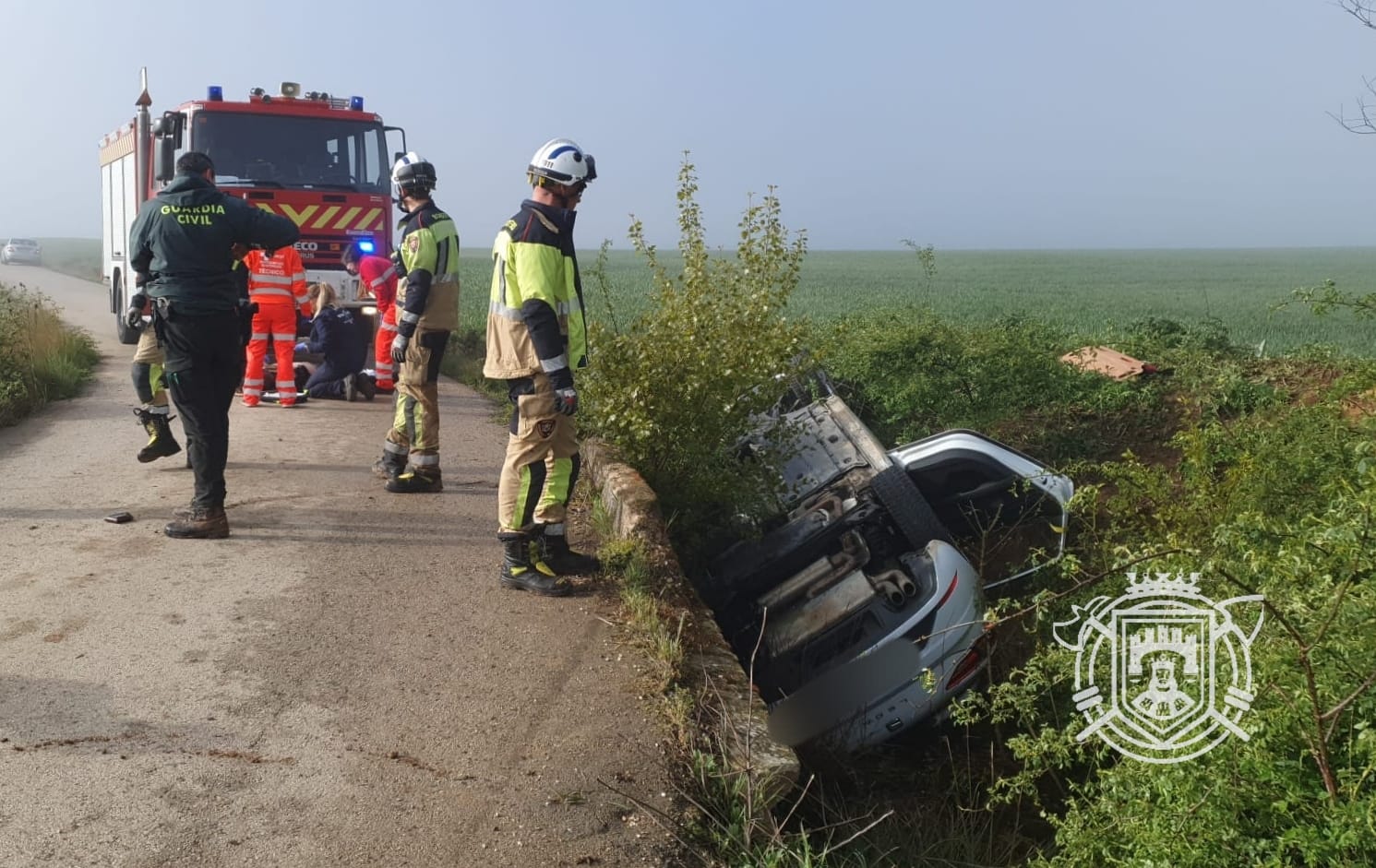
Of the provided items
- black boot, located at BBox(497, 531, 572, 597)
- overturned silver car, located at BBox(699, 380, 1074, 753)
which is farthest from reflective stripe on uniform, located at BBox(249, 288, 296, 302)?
black boot, located at BBox(497, 531, 572, 597)

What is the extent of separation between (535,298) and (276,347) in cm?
580

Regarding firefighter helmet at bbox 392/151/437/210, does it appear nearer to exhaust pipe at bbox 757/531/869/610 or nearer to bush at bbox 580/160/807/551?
bush at bbox 580/160/807/551

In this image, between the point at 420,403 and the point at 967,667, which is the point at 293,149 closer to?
the point at 420,403

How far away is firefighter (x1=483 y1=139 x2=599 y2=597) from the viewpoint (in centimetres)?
538

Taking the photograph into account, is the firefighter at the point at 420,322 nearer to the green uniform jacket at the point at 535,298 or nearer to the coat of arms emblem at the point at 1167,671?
the green uniform jacket at the point at 535,298

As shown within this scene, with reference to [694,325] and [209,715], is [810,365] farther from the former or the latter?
[209,715]

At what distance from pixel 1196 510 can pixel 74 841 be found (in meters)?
4.85

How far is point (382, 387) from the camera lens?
11320 millimetres

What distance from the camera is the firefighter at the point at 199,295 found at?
6262 millimetres

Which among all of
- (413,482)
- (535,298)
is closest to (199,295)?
(413,482)

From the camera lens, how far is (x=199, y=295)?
20.9 feet

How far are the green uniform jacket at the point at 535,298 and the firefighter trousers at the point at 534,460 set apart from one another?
0.12 meters

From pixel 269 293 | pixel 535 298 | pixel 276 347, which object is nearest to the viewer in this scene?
pixel 535 298

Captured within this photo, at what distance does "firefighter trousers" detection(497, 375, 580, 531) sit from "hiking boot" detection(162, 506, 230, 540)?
1660mm
